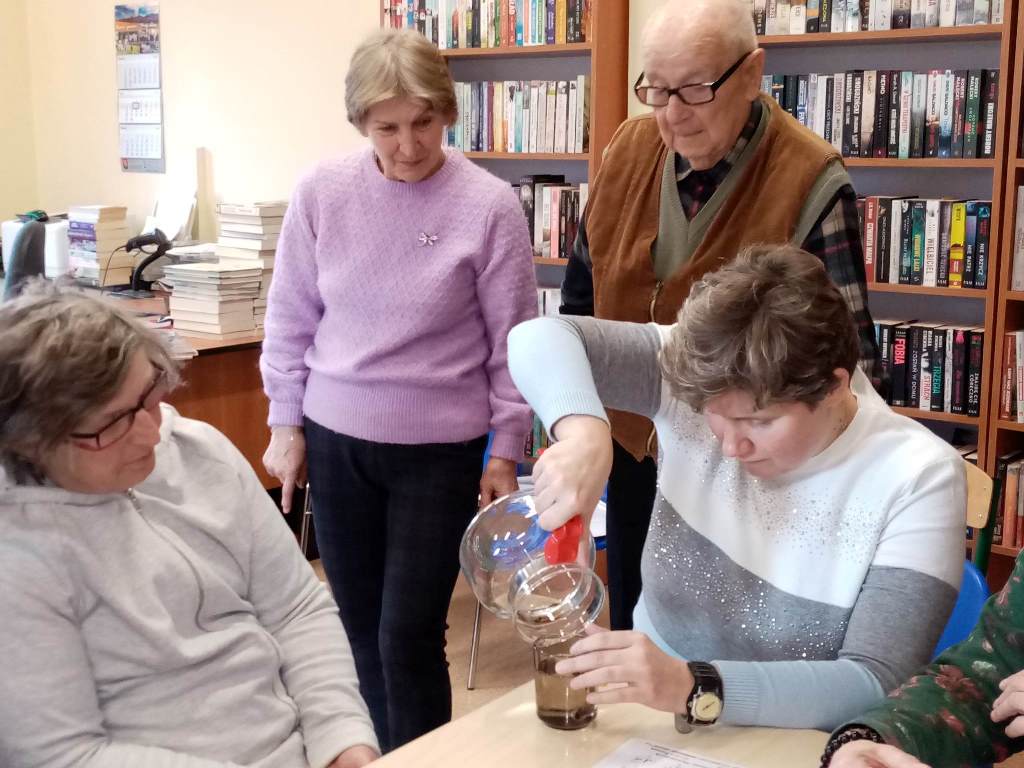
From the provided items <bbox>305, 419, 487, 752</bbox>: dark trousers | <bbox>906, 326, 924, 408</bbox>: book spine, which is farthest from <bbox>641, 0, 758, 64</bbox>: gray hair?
<bbox>906, 326, 924, 408</bbox>: book spine

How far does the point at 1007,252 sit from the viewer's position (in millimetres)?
2953

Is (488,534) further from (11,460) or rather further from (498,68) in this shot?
(498,68)

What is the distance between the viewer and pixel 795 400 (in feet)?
4.27

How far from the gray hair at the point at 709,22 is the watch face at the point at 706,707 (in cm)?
100

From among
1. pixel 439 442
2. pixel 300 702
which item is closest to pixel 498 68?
pixel 439 442

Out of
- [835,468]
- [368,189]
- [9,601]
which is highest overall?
[368,189]

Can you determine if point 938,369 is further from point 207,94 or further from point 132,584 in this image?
→ point 207,94

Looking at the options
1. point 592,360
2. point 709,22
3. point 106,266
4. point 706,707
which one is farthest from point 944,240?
point 106,266

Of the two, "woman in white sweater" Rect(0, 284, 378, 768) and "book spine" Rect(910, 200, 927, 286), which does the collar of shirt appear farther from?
"book spine" Rect(910, 200, 927, 286)

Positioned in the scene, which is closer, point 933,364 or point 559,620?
point 559,620

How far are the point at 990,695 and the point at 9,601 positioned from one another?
1067mm

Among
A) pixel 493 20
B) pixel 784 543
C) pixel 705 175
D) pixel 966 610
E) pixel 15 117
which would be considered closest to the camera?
pixel 784 543

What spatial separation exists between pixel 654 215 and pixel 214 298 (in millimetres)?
2133

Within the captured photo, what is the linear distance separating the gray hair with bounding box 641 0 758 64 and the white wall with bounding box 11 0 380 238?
2633mm
